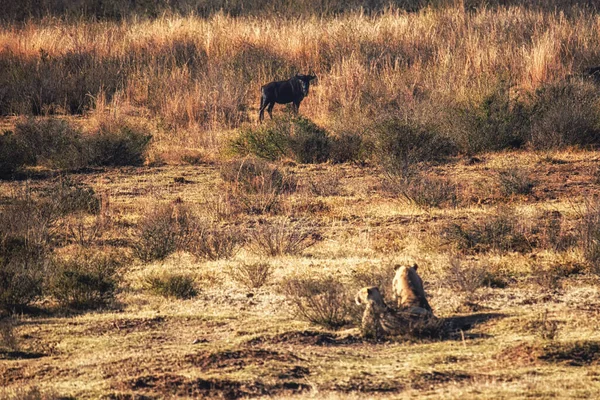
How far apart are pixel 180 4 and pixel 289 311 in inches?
907

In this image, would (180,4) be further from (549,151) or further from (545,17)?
(549,151)

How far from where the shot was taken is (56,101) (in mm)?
20578

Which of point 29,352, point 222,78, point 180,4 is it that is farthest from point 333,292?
point 180,4

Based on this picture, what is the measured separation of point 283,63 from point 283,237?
1157cm

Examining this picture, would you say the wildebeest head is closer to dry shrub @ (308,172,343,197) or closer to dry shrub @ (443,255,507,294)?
dry shrub @ (308,172,343,197)

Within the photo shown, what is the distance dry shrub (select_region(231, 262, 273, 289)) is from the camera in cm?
856

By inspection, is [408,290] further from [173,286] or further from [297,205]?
[297,205]

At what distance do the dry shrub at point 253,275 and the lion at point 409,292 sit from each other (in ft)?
5.09

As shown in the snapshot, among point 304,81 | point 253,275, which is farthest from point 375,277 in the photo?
point 304,81

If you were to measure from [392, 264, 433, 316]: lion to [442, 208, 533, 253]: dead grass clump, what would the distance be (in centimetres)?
246

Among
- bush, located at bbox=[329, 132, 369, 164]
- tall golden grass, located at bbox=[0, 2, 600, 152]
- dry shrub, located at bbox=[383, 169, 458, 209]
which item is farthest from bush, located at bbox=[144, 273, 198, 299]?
tall golden grass, located at bbox=[0, 2, 600, 152]

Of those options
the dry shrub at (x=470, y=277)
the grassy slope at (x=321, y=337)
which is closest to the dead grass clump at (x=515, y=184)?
the grassy slope at (x=321, y=337)

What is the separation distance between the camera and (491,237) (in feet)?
32.3

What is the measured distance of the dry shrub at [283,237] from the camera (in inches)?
391
